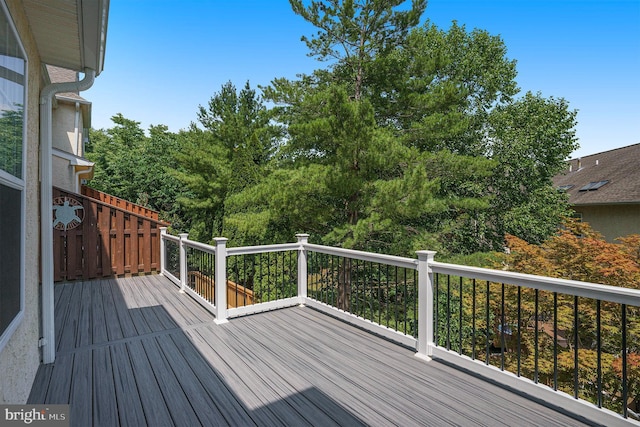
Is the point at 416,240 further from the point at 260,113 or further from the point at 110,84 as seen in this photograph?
the point at 110,84

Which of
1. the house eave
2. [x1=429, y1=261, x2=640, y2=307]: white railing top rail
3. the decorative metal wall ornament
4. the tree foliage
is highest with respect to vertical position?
the house eave

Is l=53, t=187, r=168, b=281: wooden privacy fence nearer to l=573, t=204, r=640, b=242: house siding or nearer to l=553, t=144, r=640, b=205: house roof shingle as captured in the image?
l=553, t=144, r=640, b=205: house roof shingle

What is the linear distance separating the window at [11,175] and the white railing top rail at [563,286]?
3.05 meters

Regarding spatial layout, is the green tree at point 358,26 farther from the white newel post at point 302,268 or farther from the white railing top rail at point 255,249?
the white railing top rail at point 255,249

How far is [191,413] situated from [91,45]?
3.02 metres

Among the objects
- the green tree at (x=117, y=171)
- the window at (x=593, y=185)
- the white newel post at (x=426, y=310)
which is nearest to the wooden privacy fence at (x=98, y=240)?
the white newel post at (x=426, y=310)

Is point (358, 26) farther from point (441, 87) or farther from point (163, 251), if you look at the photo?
point (163, 251)

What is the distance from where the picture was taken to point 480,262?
10219 mm

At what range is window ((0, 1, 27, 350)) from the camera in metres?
1.71

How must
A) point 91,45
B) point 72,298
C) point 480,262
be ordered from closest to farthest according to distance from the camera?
point 91,45 < point 72,298 < point 480,262

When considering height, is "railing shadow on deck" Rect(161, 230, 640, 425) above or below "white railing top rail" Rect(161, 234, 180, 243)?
below

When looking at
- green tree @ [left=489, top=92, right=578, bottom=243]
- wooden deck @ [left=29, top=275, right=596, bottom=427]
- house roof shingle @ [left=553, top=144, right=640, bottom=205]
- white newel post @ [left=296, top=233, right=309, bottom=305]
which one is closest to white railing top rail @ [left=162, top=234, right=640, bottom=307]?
wooden deck @ [left=29, top=275, right=596, bottom=427]

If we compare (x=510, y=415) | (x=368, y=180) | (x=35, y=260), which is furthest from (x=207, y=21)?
(x=510, y=415)

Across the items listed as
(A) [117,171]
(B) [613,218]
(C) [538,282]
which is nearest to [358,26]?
(C) [538,282]
